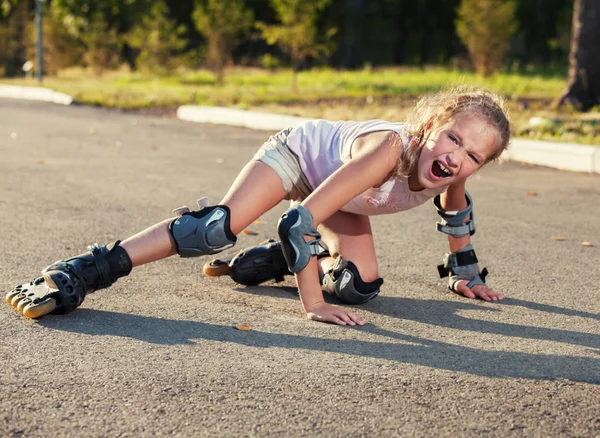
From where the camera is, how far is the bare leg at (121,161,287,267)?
156 inches

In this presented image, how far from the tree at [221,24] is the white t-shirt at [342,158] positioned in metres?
17.2

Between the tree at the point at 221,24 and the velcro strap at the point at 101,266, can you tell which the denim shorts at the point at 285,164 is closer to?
the velcro strap at the point at 101,266

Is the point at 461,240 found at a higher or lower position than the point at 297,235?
lower

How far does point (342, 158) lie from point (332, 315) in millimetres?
659

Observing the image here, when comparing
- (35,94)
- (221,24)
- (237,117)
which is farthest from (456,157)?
(221,24)

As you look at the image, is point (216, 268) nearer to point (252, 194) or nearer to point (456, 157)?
point (252, 194)

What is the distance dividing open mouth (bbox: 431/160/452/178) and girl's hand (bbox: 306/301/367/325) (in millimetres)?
636

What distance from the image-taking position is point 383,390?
311 cm

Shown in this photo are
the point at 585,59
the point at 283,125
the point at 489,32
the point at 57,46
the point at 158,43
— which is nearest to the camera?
the point at 283,125

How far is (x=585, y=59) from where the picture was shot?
46.6 feet

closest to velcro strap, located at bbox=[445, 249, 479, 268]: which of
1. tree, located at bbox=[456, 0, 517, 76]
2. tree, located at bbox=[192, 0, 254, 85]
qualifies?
tree, located at bbox=[192, 0, 254, 85]

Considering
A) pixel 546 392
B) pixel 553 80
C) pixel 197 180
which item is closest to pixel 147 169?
pixel 197 180

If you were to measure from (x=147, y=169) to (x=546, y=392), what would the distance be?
6.00 meters

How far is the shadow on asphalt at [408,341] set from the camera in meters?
3.37
